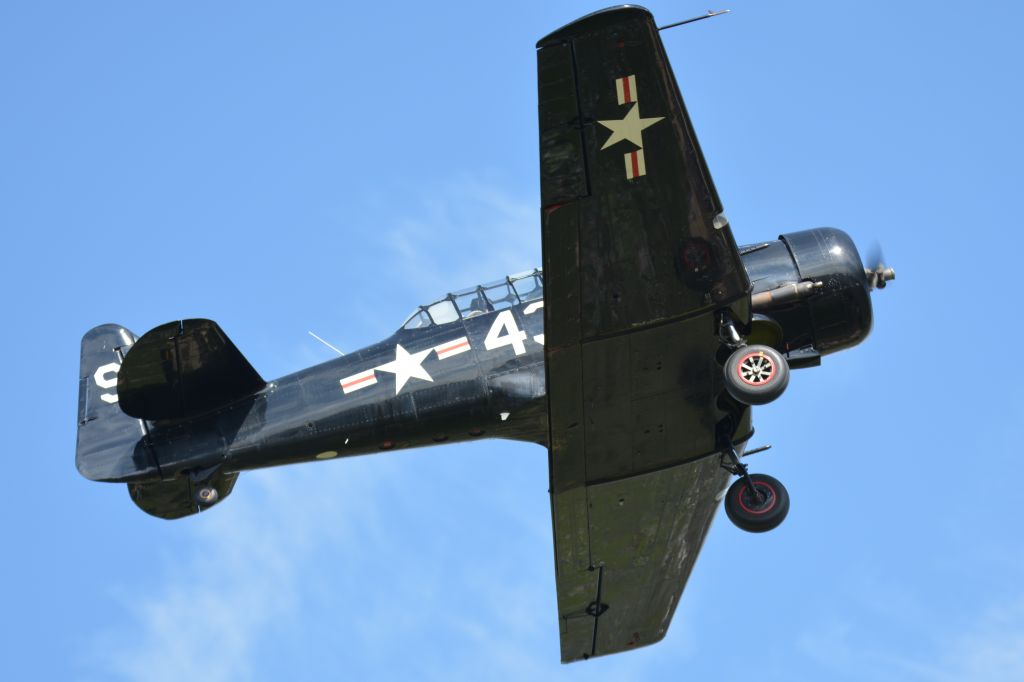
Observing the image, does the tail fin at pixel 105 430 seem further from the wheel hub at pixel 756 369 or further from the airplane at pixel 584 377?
the wheel hub at pixel 756 369

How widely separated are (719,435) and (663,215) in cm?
286

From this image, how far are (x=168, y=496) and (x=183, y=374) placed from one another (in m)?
1.29

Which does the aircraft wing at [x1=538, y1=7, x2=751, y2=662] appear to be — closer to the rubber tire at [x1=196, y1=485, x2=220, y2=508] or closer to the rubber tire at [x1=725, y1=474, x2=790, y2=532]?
the rubber tire at [x1=725, y1=474, x2=790, y2=532]

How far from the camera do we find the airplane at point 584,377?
13.4 m

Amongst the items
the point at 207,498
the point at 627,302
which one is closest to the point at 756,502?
the point at 627,302

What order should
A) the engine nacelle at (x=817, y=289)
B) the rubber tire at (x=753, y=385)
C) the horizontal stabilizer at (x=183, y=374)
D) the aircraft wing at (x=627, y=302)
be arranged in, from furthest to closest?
the engine nacelle at (x=817, y=289), the horizontal stabilizer at (x=183, y=374), the rubber tire at (x=753, y=385), the aircraft wing at (x=627, y=302)

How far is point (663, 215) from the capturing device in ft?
43.2

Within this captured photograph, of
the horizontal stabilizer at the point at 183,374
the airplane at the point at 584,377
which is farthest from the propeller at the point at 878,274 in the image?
the horizontal stabilizer at the point at 183,374

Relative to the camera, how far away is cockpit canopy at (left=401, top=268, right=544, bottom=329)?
600 inches

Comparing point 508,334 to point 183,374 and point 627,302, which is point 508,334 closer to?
point 627,302

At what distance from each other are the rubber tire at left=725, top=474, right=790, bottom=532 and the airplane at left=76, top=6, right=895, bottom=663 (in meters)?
0.01

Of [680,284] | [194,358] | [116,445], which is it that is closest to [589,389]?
[680,284]

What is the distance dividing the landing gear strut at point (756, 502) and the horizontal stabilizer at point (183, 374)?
4915 mm

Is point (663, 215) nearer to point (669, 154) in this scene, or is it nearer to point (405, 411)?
point (669, 154)
